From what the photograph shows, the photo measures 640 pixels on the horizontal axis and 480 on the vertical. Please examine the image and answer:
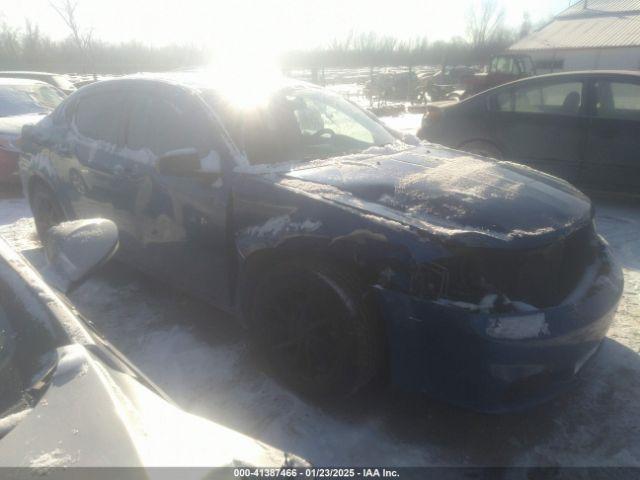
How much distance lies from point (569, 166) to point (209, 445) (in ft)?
17.4

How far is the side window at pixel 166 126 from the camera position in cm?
279

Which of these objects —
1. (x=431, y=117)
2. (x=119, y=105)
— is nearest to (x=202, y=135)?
(x=119, y=105)

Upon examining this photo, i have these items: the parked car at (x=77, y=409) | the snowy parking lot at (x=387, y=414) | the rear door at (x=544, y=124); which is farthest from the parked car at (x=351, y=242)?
the rear door at (x=544, y=124)

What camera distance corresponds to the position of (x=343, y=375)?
2.20 meters

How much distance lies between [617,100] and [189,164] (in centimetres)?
467

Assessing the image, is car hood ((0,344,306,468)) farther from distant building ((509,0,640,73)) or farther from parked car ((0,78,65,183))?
distant building ((509,0,640,73))

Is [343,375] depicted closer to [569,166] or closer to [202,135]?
[202,135]

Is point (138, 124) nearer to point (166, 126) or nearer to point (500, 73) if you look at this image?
point (166, 126)

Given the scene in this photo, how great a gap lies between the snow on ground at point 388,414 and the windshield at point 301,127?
4.09ft

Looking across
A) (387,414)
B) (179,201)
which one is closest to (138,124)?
(179,201)

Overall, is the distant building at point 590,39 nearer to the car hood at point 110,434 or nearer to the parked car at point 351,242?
the parked car at point 351,242

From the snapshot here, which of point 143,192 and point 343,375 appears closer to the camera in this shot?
point 343,375

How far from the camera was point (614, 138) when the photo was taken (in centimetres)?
489

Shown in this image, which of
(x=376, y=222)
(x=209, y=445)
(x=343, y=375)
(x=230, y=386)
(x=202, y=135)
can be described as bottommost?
(x=230, y=386)
